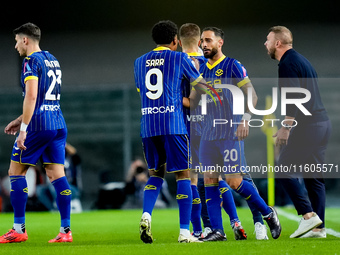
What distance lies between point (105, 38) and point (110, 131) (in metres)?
2.34

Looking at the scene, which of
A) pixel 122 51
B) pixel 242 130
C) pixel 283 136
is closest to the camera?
pixel 242 130

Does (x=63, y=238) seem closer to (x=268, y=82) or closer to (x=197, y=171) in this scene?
(x=197, y=171)

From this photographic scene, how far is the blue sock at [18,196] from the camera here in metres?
6.79

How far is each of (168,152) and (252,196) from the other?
1.04 metres

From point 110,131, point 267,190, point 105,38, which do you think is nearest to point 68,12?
point 105,38

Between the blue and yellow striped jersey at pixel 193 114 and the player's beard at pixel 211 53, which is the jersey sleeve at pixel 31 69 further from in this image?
the player's beard at pixel 211 53

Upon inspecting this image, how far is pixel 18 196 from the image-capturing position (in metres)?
6.82

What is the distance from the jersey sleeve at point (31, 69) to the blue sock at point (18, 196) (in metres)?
1.00

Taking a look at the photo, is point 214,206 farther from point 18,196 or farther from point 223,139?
point 18,196

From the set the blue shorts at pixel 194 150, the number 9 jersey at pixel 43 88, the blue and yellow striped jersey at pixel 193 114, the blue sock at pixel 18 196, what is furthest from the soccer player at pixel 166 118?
the blue sock at pixel 18 196

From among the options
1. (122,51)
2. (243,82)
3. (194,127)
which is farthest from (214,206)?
(122,51)

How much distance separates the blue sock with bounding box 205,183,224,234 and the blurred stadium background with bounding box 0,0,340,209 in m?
9.55

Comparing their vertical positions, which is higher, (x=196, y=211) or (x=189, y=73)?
(x=189, y=73)

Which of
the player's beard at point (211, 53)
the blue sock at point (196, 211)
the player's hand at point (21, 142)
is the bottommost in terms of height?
the blue sock at point (196, 211)
